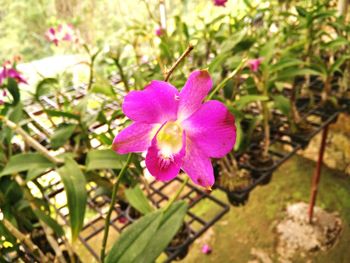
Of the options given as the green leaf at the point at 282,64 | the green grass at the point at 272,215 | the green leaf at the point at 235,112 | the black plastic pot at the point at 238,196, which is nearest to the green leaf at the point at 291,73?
the green leaf at the point at 282,64

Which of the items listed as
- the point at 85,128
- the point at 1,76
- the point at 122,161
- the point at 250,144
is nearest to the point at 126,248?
the point at 122,161

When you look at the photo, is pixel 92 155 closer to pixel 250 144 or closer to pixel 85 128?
pixel 85 128

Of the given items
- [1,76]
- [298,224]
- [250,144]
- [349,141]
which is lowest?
[298,224]

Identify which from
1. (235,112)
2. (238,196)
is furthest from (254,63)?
(238,196)

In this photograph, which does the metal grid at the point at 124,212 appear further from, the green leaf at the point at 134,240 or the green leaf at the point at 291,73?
the green leaf at the point at 291,73

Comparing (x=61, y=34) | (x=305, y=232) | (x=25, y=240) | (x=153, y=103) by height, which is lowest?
(x=305, y=232)

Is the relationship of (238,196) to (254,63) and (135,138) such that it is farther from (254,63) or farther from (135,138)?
(135,138)

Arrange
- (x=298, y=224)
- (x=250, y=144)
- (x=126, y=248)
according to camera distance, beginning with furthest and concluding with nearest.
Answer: (x=298, y=224) < (x=250, y=144) < (x=126, y=248)
